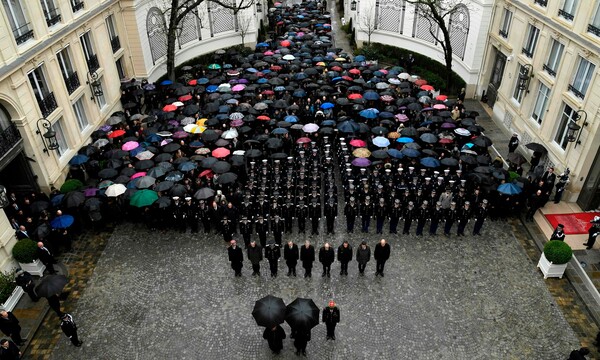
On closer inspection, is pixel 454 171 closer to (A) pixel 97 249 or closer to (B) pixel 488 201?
(B) pixel 488 201

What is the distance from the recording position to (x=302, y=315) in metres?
13.0

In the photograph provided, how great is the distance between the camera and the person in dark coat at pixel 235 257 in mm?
16094

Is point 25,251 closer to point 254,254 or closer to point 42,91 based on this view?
point 42,91

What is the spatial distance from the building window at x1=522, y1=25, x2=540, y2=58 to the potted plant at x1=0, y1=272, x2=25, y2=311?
26328mm

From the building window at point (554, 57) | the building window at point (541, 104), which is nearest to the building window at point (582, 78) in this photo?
the building window at point (554, 57)

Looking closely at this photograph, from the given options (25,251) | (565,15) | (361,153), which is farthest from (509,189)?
(25,251)

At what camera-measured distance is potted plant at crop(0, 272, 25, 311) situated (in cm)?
1502

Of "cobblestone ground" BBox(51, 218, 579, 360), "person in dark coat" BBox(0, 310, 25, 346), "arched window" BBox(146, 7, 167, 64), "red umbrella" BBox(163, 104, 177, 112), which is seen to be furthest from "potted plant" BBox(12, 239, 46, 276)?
"arched window" BBox(146, 7, 167, 64)

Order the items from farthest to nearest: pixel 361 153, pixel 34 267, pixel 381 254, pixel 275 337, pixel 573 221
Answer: pixel 361 153 → pixel 573 221 → pixel 34 267 → pixel 381 254 → pixel 275 337

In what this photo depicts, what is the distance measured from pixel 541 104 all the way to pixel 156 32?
25515mm

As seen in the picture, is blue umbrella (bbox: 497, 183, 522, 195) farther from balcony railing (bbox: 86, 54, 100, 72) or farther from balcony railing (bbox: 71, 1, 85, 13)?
balcony railing (bbox: 71, 1, 85, 13)

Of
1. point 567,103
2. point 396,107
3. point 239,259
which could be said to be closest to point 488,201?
point 567,103

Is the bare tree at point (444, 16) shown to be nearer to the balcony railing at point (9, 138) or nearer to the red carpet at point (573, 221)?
the red carpet at point (573, 221)

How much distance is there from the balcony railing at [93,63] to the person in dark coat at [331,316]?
62.6 feet
